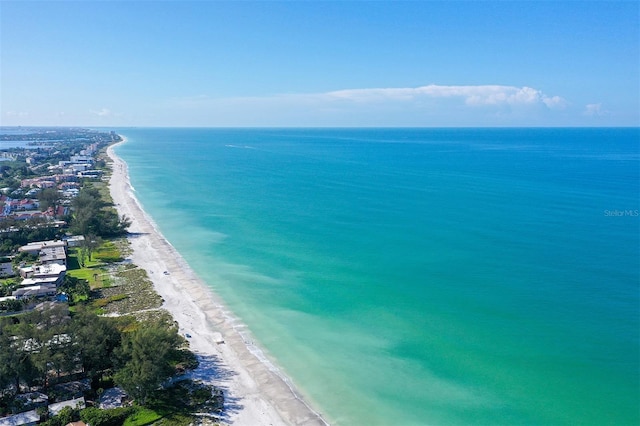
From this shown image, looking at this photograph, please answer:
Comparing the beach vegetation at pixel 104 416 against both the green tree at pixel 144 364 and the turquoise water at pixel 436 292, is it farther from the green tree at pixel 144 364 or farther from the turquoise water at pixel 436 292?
the turquoise water at pixel 436 292

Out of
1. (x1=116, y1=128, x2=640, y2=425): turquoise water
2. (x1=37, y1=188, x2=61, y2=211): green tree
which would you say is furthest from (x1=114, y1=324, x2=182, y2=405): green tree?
(x1=37, y1=188, x2=61, y2=211): green tree

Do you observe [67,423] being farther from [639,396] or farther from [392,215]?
[392,215]

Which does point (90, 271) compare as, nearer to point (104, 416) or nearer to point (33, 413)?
point (33, 413)

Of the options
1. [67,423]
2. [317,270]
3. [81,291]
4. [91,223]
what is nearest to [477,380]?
[317,270]

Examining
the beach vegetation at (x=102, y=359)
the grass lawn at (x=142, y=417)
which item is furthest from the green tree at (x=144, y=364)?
the grass lawn at (x=142, y=417)

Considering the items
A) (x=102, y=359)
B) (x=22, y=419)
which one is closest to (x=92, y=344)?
(x=102, y=359)

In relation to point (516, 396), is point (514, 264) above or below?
above
